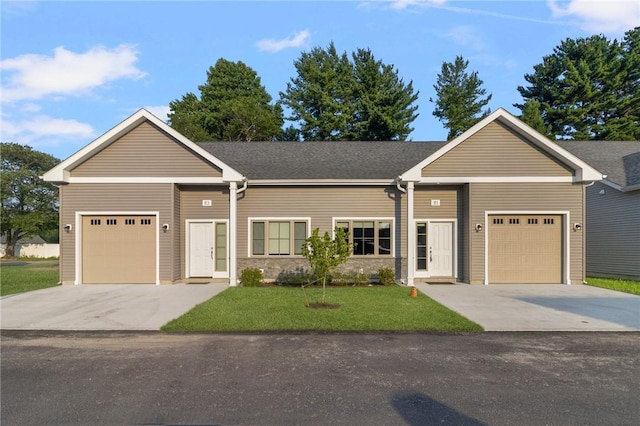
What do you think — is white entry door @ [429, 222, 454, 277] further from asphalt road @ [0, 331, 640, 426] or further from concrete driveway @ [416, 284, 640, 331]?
asphalt road @ [0, 331, 640, 426]

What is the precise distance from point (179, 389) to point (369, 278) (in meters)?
9.56

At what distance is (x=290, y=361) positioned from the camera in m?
5.44

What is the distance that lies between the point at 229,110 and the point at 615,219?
100ft

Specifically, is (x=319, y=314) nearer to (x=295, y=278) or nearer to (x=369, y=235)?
(x=295, y=278)

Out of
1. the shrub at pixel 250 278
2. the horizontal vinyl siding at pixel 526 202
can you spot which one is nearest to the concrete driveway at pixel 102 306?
the shrub at pixel 250 278

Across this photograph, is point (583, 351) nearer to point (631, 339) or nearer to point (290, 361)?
point (631, 339)

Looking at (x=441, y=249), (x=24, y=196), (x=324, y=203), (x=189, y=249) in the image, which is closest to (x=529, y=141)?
(x=441, y=249)

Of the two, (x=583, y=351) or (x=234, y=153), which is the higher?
(x=234, y=153)

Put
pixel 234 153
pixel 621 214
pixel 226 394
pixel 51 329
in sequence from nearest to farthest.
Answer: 1. pixel 226 394
2. pixel 51 329
3. pixel 621 214
4. pixel 234 153

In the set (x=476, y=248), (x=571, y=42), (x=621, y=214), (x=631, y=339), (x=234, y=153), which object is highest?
(x=571, y=42)

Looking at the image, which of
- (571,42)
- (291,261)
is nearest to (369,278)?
(291,261)

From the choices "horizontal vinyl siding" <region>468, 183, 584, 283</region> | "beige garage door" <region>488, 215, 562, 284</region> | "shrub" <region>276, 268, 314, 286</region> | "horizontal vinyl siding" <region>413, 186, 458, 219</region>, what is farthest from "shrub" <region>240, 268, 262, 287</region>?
"beige garage door" <region>488, 215, 562, 284</region>

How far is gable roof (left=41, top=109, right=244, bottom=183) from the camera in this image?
12.6m

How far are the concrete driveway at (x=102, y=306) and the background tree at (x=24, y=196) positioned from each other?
34.1 m
